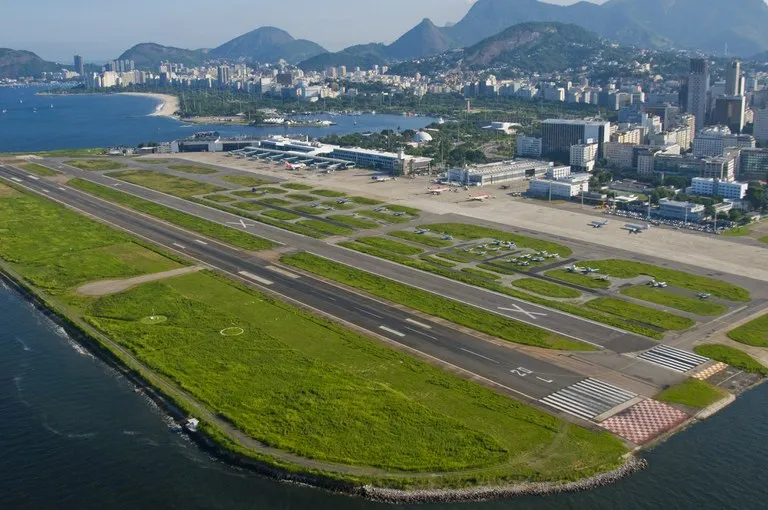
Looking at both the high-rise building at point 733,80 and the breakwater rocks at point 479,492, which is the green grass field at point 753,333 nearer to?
the breakwater rocks at point 479,492

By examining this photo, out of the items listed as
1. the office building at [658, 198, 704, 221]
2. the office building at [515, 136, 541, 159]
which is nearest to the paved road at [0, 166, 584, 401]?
the office building at [658, 198, 704, 221]

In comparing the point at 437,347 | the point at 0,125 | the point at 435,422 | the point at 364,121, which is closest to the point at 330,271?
the point at 437,347

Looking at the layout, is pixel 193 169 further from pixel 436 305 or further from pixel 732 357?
pixel 732 357

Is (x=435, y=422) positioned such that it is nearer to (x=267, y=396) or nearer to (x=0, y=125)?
(x=267, y=396)

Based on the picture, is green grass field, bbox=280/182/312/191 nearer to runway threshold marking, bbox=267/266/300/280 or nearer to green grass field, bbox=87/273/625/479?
runway threshold marking, bbox=267/266/300/280

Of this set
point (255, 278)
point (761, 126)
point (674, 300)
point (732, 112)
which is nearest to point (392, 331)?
point (255, 278)

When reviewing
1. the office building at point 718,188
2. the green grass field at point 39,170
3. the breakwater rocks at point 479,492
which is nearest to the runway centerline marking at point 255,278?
the breakwater rocks at point 479,492
